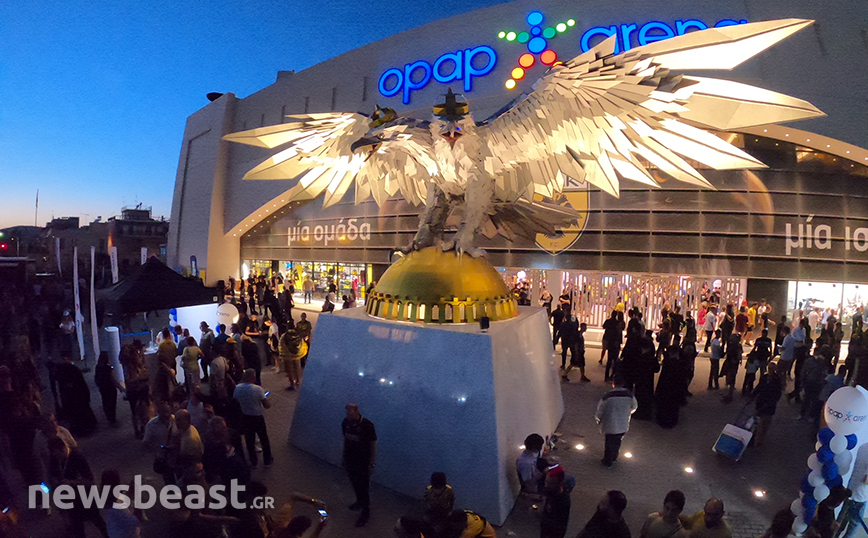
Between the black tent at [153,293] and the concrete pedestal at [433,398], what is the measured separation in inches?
203

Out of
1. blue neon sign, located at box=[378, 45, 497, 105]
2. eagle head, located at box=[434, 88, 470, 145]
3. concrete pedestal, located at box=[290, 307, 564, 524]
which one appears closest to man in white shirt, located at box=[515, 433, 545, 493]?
concrete pedestal, located at box=[290, 307, 564, 524]

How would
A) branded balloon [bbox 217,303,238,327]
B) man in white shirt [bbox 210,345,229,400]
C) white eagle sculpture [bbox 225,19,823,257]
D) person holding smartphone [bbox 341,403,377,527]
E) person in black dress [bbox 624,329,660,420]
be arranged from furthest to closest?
branded balloon [bbox 217,303,238,327] → person in black dress [bbox 624,329,660,420] → man in white shirt [bbox 210,345,229,400] → person holding smartphone [bbox 341,403,377,527] → white eagle sculpture [bbox 225,19,823,257]

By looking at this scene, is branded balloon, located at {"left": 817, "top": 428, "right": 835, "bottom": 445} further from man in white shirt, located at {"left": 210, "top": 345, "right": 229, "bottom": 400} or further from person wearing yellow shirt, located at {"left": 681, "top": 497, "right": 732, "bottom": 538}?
man in white shirt, located at {"left": 210, "top": 345, "right": 229, "bottom": 400}

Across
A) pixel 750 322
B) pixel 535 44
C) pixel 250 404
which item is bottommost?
pixel 250 404

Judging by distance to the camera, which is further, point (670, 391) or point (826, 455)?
point (670, 391)

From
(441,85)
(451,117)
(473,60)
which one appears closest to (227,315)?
(451,117)

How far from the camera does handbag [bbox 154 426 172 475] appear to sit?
13.4ft

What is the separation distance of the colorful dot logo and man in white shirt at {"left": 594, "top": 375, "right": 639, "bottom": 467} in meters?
13.4

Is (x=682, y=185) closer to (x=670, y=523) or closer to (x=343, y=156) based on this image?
(x=343, y=156)

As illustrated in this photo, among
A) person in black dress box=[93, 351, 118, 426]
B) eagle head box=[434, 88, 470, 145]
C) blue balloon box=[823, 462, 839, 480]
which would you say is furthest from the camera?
person in black dress box=[93, 351, 118, 426]

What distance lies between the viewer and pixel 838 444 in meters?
3.68

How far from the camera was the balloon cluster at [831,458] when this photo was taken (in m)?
3.70

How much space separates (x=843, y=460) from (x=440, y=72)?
670 inches

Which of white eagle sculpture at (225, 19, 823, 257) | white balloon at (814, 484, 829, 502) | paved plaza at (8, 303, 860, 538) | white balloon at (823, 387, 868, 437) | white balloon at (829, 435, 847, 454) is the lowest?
paved plaza at (8, 303, 860, 538)
